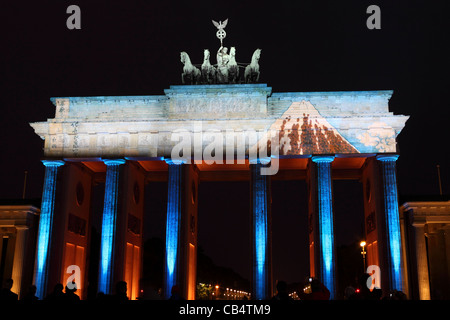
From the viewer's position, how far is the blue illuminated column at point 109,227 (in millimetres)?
43281

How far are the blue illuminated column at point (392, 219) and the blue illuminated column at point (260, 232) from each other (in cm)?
982

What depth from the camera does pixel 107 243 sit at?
144 ft

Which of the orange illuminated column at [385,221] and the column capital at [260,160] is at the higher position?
the column capital at [260,160]

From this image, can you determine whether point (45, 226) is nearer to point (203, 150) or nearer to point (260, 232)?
point (203, 150)

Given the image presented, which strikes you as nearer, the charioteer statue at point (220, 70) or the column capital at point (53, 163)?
the column capital at point (53, 163)

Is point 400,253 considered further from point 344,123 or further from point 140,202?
point 140,202

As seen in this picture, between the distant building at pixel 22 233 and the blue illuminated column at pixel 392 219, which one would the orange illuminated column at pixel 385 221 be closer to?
the blue illuminated column at pixel 392 219

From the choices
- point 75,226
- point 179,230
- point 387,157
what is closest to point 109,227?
point 75,226

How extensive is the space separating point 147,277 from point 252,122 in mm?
51030

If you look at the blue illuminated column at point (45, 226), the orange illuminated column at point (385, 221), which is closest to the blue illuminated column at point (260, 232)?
the orange illuminated column at point (385, 221)
